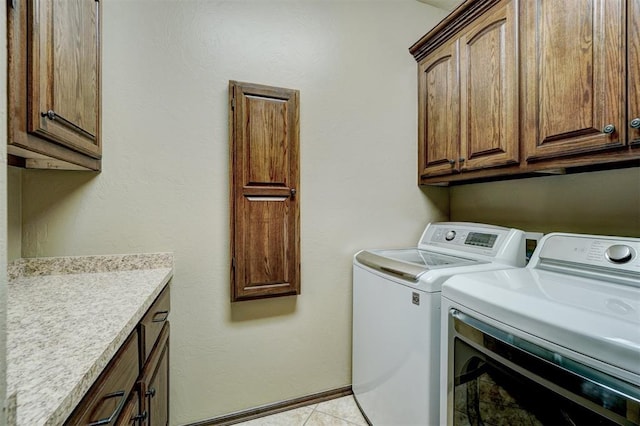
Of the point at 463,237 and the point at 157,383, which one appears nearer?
the point at 157,383

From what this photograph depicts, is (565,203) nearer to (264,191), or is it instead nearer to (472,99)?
(472,99)

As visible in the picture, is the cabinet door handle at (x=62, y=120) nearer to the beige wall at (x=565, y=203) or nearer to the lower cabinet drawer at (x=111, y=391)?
the lower cabinet drawer at (x=111, y=391)

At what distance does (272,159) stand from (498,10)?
134cm

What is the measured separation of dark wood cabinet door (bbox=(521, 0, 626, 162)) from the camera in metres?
1.02

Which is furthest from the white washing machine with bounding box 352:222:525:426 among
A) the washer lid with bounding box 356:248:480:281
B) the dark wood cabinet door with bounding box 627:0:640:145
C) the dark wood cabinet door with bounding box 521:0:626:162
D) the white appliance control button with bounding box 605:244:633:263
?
the dark wood cabinet door with bounding box 627:0:640:145

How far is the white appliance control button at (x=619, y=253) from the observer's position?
1017mm

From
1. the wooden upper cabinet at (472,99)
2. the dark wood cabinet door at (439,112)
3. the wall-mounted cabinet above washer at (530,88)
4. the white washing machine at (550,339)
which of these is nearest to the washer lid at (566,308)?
the white washing machine at (550,339)

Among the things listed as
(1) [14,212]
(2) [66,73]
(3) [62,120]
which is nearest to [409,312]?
(3) [62,120]

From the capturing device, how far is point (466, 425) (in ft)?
3.33

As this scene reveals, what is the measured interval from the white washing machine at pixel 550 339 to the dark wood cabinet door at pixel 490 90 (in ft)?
1.62

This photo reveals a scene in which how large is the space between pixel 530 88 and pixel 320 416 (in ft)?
6.52

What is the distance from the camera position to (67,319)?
30.2 inches

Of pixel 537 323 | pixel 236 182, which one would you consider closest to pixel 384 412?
pixel 537 323

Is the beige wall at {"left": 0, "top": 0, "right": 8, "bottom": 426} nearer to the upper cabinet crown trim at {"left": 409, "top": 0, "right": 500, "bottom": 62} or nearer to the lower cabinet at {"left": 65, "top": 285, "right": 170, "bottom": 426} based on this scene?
the lower cabinet at {"left": 65, "top": 285, "right": 170, "bottom": 426}
